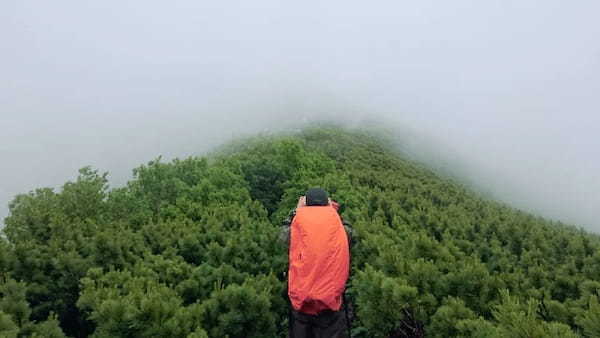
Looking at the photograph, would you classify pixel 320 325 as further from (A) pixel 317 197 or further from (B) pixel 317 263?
(A) pixel 317 197

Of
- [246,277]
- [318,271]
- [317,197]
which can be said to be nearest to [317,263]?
[318,271]

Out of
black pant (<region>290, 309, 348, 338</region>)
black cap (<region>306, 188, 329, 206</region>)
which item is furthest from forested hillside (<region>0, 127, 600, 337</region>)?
black cap (<region>306, 188, 329, 206</region>)

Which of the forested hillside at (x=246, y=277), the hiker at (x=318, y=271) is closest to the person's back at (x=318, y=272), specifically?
the hiker at (x=318, y=271)

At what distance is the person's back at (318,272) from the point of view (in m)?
4.39

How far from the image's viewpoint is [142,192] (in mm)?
10750

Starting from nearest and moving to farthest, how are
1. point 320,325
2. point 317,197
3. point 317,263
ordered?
1. point 317,263
2. point 320,325
3. point 317,197

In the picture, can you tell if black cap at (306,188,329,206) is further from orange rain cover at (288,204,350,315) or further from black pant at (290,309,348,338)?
black pant at (290,309,348,338)

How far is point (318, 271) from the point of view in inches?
173

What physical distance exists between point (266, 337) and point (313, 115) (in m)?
60.3

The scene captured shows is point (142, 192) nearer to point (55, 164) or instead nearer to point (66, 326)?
point (66, 326)

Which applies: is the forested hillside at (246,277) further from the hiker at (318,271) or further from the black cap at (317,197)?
the black cap at (317,197)

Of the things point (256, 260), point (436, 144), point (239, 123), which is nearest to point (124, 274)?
point (256, 260)

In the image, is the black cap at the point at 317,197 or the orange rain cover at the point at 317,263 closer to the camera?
the orange rain cover at the point at 317,263

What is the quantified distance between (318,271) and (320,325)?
79 centimetres
